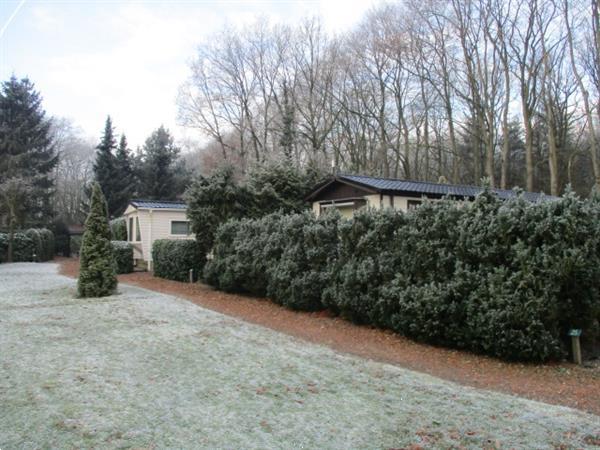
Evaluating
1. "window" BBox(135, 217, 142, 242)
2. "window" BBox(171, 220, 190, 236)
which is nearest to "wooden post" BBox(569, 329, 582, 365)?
"window" BBox(171, 220, 190, 236)

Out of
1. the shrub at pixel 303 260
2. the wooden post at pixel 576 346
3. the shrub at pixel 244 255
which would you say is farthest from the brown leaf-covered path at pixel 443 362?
the shrub at pixel 244 255

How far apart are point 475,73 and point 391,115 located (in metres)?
5.60

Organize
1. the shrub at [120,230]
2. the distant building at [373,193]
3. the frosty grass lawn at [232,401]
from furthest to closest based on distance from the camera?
the shrub at [120,230] < the distant building at [373,193] < the frosty grass lawn at [232,401]

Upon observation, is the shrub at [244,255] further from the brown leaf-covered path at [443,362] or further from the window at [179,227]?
the window at [179,227]

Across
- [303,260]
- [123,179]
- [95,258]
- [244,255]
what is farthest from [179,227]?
[123,179]

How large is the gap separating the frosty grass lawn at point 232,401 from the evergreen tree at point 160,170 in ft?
79.6

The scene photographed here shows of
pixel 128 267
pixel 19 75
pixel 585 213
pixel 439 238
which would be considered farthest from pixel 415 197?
pixel 19 75

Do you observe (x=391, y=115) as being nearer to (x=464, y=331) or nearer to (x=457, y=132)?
(x=457, y=132)

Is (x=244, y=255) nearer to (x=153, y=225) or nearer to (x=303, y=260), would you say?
(x=303, y=260)

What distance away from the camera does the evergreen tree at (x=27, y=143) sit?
27469 mm

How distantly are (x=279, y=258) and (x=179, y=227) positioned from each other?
35.9ft

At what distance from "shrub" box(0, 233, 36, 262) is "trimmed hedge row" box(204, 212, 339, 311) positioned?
48.8 feet

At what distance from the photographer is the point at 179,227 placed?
20.1 meters

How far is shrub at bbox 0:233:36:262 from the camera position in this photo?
72.1ft
